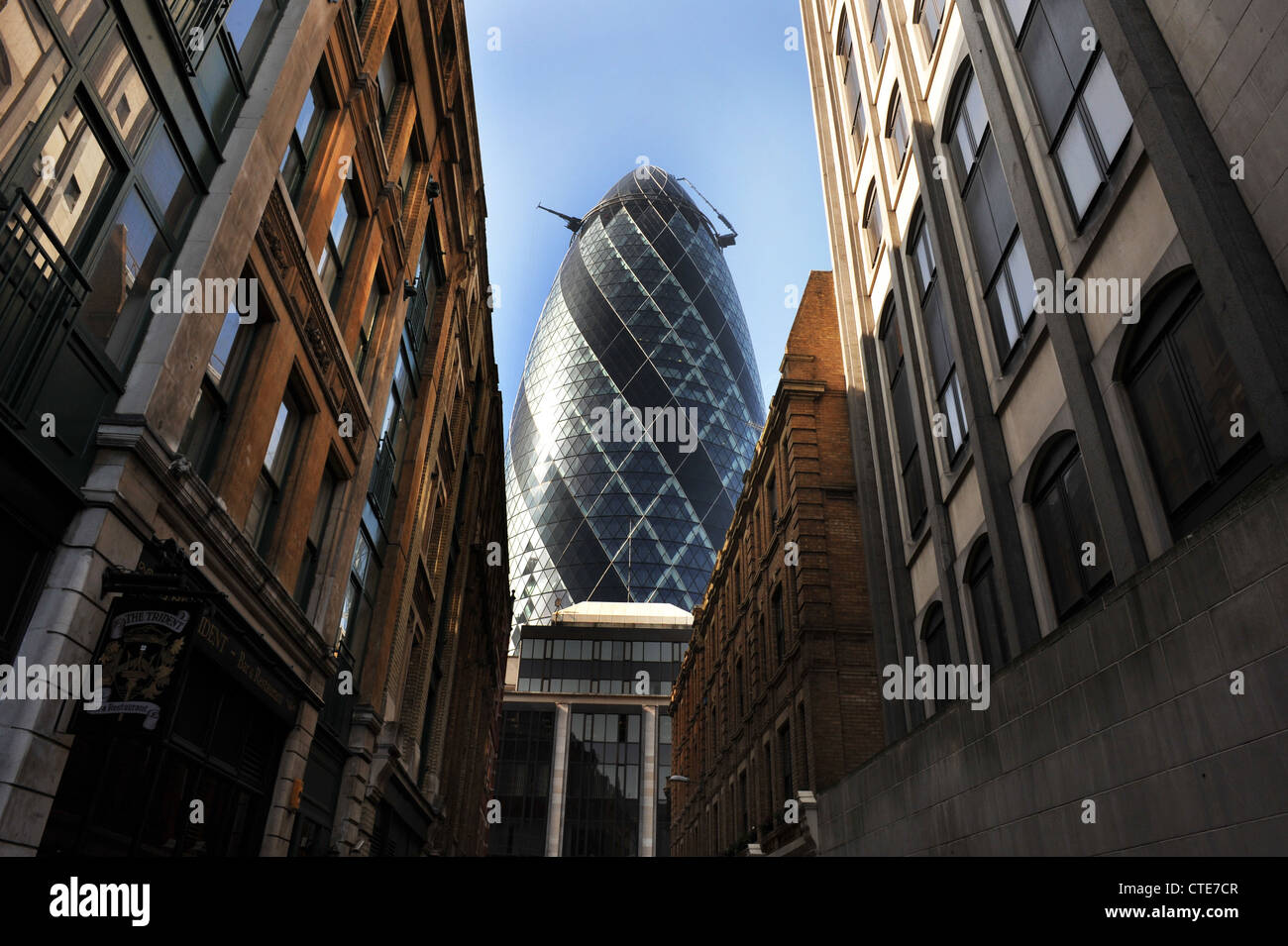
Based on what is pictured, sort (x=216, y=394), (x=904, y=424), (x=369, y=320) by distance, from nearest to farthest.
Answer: (x=216, y=394)
(x=369, y=320)
(x=904, y=424)

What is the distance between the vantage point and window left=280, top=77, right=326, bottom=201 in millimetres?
14219

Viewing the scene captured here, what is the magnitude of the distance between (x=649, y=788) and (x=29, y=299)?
84271mm

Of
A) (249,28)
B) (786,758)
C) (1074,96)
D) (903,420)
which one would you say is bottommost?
(786,758)

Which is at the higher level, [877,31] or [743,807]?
[877,31]

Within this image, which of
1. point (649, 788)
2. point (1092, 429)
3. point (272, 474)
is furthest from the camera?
point (649, 788)

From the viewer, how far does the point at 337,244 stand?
55.6 feet

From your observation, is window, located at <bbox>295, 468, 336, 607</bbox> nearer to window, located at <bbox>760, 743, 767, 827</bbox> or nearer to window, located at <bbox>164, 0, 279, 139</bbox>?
window, located at <bbox>164, 0, 279, 139</bbox>

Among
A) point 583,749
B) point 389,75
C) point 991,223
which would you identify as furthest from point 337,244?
point 583,749

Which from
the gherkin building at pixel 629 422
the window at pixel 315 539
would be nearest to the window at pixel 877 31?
the window at pixel 315 539

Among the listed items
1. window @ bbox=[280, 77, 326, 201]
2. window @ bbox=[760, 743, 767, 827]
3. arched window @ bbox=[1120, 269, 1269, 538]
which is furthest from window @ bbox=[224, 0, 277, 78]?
window @ bbox=[760, 743, 767, 827]

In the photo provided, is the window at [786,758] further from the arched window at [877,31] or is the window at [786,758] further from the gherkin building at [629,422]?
the gherkin building at [629,422]

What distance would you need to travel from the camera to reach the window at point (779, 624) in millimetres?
27656

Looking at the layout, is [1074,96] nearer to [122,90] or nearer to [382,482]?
[122,90]
